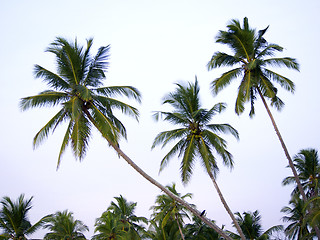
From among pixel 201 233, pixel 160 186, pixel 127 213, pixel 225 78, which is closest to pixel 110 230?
pixel 127 213

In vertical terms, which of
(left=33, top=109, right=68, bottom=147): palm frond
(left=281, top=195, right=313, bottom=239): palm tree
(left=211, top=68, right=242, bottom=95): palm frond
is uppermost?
(left=211, top=68, right=242, bottom=95): palm frond

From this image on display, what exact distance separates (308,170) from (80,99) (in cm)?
1826

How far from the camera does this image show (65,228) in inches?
1064

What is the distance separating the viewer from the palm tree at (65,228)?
26812 millimetres

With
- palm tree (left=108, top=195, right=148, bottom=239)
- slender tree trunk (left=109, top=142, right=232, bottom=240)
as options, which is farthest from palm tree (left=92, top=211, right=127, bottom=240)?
slender tree trunk (left=109, top=142, right=232, bottom=240)

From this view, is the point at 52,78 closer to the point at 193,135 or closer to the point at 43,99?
the point at 43,99

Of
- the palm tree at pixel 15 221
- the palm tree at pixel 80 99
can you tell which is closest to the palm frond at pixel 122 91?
the palm tree at pixel 80 99

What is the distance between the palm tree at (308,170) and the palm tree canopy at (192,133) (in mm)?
9487

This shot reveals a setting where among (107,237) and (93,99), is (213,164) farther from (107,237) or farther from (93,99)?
(107,237)

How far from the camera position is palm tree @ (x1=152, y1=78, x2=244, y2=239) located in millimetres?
17562

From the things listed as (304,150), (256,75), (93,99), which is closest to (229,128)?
(256,75)

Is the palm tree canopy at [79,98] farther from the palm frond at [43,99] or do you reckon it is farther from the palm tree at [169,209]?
the palm tree at [169,209]

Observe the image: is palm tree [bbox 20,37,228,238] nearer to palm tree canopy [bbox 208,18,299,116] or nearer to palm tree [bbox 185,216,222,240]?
palm tree canopy [bbox 208,18,299,116]

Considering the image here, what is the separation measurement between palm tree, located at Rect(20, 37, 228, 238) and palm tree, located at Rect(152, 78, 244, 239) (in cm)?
261
